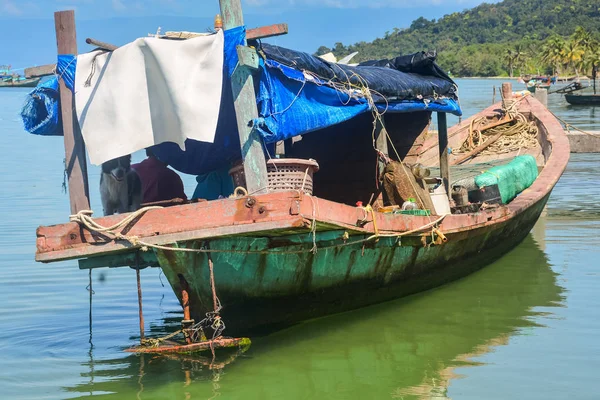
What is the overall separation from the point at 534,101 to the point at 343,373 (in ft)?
33.9

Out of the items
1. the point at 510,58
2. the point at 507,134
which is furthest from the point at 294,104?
the point at 510,58

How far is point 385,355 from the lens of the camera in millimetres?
6754

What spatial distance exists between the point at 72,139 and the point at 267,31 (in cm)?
171

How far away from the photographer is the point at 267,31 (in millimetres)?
5824

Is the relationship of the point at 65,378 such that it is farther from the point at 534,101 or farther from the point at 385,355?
the point at 534,101

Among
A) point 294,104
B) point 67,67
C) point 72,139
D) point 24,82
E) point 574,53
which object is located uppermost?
point 574,53

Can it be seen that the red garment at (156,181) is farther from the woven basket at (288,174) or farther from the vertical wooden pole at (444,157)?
the vertical wooden pole at (444,157)

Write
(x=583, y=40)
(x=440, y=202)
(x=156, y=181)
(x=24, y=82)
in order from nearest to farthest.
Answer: (x=156, y=181), (x=440, y=202), (x=24, y=82), (x=583, y=40)

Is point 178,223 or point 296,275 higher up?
point 178,223

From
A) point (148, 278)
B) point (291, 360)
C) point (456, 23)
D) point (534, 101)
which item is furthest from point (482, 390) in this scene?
point (456, 23)

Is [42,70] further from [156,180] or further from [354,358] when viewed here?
[354,358]

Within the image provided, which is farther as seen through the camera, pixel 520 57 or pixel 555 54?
pixel 520 57

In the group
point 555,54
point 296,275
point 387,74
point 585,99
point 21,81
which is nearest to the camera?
point 296,275

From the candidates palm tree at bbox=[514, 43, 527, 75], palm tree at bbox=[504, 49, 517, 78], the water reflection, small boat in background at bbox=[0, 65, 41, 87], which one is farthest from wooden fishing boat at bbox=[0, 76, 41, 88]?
palm tree at bbox=[514, 43, 527, 75]
